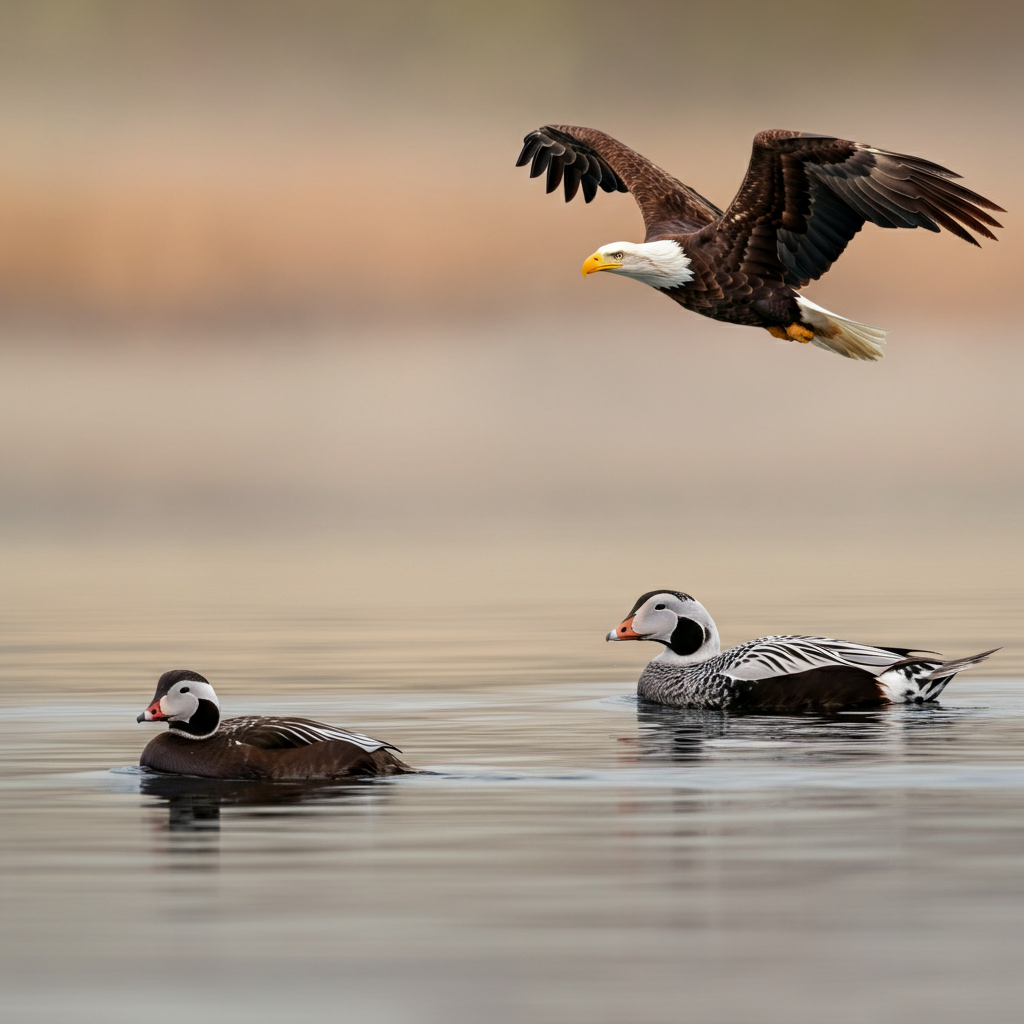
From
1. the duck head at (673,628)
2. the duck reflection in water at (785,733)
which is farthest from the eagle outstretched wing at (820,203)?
the duck reflection in water at (785,733)

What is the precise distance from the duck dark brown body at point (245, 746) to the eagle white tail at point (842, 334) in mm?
8465

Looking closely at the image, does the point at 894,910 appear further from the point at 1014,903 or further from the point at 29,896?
the point at 29,896

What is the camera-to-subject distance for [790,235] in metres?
23.5

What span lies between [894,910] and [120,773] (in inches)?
270

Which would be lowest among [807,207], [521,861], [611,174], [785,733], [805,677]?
[521,861]

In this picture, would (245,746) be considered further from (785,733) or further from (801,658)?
(801,658)

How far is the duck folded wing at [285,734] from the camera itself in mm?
16250

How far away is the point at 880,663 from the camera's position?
827 inches

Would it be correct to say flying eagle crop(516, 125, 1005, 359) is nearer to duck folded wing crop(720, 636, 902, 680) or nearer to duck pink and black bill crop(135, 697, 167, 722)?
duck folded wing crop(720, 636, 902, 680)

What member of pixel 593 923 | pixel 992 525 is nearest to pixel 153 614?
pixel 593 923

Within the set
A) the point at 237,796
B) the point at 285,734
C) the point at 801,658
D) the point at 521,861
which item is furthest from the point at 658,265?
the point at 521,861

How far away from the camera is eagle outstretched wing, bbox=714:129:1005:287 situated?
2173 centimetres

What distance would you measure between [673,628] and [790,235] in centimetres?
379

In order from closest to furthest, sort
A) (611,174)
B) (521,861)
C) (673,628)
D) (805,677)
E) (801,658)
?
1. (521,861)
2. (805,677)
3. (801,658)
4. (673,628)
5. (611,174)
